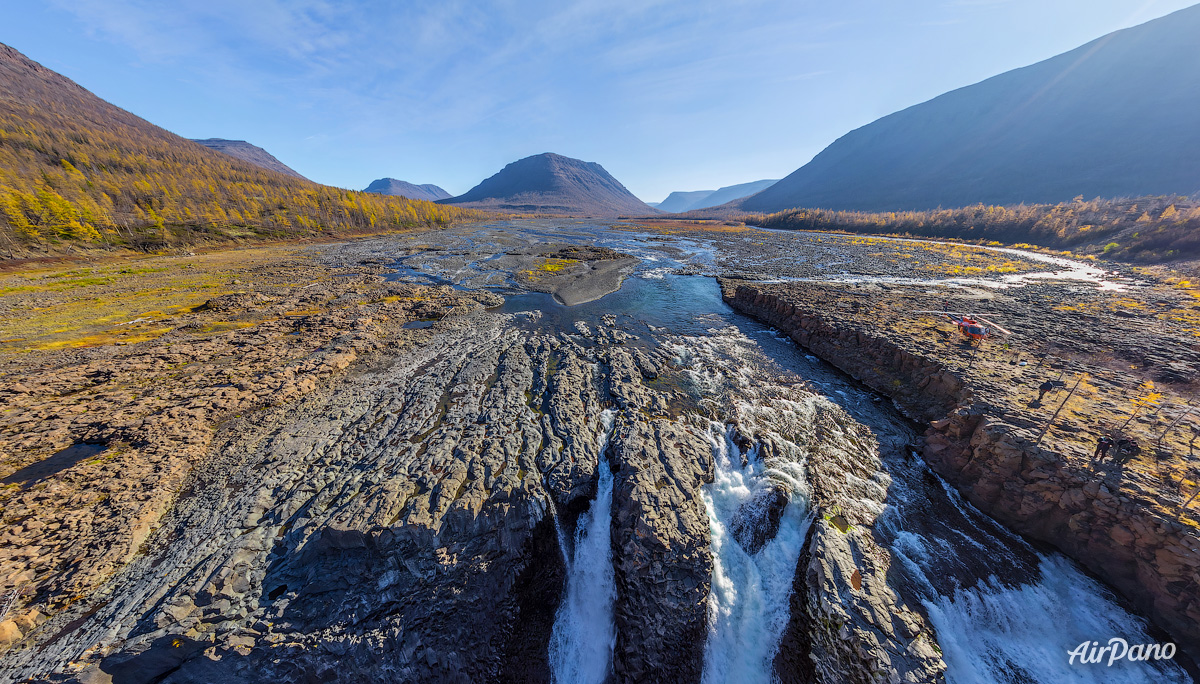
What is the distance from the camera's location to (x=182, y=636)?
26.9ft

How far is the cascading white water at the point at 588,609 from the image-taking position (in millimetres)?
9625

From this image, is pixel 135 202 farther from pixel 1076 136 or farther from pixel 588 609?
pixel 1076 136

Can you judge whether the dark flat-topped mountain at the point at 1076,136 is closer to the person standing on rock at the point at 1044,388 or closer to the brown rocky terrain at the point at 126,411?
the person standing on rock at the point at 1044,388

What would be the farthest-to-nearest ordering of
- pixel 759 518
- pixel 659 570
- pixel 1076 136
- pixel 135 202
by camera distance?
1. pixel 1076 136
2. pixel 135 202
3. pixel 759 518
4. pixel 659 570

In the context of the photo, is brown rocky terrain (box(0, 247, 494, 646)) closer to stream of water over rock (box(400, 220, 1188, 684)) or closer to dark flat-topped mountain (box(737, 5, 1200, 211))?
stream of water over rock (box(400, 220, 1188, 684))

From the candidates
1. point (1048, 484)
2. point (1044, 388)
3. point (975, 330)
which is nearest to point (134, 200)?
point (1048, 484)

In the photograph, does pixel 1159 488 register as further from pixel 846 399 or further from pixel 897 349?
pixel 897 349

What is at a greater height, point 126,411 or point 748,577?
point 126,411

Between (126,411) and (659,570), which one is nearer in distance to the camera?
(659,570)

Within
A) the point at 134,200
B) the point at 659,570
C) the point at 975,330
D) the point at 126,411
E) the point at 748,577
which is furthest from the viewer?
the point at 134,200

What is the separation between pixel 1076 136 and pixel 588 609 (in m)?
220

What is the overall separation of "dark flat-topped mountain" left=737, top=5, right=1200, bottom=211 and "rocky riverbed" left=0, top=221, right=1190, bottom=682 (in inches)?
5618

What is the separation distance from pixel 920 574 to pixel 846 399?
927 centimetres

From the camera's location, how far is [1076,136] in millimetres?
123812
